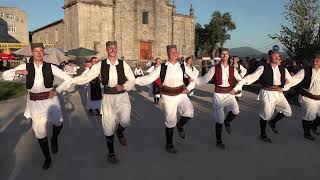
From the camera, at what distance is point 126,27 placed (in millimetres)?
37500

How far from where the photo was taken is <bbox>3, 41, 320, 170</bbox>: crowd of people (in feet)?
18.4

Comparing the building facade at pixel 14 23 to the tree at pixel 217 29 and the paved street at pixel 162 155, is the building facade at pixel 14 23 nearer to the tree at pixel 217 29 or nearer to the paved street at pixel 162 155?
the tree at pixel 217 29

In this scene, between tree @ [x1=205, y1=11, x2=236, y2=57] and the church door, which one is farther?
tree @ [x1=205, y1=11, x2=236, y2=57]

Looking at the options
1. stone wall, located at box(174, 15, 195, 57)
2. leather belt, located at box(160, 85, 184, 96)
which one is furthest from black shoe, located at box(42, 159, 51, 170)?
stone wall, located at box(174, 15, 195, 57)

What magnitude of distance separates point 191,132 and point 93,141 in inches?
93.4

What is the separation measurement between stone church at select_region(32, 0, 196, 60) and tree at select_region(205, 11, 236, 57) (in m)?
13.8

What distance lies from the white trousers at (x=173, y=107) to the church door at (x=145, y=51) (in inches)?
1307

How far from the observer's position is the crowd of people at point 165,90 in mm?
5609

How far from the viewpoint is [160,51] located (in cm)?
4022

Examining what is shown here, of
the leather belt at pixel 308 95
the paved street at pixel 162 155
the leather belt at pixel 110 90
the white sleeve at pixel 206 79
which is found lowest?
the paved street at pixel 162 155

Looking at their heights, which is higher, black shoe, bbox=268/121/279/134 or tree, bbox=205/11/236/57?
tree, bbox=205/11/236/57

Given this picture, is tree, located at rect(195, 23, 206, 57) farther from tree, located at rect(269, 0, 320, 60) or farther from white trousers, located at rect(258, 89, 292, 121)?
white trousers, located at rect(258, 89, 292, 121)

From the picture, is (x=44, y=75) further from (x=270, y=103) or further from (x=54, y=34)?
(x=54, y=34)

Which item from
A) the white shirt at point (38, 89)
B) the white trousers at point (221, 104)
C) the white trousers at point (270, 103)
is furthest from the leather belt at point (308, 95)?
the white shirt at point (38, 89)
